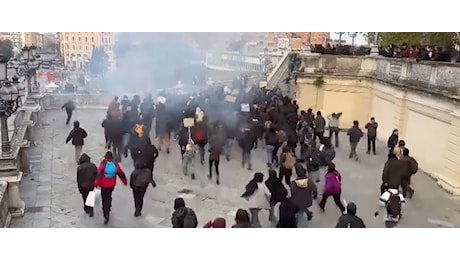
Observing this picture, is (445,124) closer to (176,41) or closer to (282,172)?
(282,172)

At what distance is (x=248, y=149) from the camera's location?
868 cm

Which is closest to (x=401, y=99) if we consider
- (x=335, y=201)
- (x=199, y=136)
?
(x=335, y=201)

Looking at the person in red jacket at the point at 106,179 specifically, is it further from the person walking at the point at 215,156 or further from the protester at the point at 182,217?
the person walking at the point at 215,156

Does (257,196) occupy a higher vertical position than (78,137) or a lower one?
lower

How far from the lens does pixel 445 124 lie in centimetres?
835

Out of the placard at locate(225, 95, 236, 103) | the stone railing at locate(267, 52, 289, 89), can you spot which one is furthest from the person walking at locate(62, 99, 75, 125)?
the stone railing at locate(267, 52, 289, 89)

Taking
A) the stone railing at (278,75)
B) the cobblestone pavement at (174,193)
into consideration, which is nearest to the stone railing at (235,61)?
the stone railing at (278,75)

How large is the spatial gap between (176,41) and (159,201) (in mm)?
4283

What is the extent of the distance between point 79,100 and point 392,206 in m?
7.14

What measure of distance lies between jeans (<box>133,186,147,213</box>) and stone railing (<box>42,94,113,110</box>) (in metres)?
3.91

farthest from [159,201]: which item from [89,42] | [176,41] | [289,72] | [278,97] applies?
[289,72]

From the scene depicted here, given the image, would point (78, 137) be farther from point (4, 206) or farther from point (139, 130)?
point (4, 206)

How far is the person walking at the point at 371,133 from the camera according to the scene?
906 centimetres

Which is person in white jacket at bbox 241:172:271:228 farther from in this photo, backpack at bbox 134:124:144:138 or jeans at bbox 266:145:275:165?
backpack at bbox 134:124:144:138
